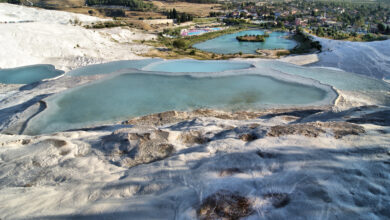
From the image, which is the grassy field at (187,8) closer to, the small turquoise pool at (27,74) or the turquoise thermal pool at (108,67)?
the turquoise thermal pool at (108,67)

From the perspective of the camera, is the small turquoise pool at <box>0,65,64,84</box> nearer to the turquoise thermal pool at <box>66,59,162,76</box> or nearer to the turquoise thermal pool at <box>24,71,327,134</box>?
the turquoise thermal pool at <box>66,59,162,76</box>

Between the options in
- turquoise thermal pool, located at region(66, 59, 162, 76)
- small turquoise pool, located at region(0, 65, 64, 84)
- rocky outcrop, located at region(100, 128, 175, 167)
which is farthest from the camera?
turquoise thermal pool, located at region(66, 59, 162, 76)

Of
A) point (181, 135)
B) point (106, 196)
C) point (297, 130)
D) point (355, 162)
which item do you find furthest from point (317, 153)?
point (106, 196)

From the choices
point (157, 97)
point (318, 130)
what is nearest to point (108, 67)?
point (157, 97)

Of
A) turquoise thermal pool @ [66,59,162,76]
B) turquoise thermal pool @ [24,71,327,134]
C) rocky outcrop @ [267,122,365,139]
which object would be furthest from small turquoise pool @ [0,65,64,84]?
rocky outcrop @ [267,122,365,139]

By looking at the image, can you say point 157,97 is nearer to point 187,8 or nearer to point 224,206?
point 224,206

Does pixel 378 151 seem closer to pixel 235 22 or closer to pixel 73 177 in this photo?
pixel 73 177

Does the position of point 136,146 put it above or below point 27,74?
below
